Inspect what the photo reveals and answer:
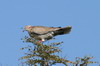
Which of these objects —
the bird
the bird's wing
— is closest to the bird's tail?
the bird

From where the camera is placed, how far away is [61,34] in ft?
69.1

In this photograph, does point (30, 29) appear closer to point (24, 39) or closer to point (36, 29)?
point (36, 29)

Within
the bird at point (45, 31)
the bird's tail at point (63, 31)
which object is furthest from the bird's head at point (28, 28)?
the bird's tail at point (63, 31)

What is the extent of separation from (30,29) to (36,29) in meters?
0.29

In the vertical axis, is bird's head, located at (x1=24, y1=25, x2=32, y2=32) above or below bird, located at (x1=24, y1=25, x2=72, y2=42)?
above

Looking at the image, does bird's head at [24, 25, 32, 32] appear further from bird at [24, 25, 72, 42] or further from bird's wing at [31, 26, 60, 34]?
bird's wing at [31, 26, 60, 34]

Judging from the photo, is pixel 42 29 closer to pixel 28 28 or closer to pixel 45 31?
pixel 45 31

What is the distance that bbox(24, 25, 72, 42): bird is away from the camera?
67.9 feet

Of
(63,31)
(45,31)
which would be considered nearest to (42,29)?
(45,31)

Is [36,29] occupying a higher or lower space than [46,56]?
higher

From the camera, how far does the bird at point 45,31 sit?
2070 cm

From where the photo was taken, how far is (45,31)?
21.0 m

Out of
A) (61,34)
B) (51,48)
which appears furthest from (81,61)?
(61,34)

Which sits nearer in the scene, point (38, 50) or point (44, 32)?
point (38, 50)
